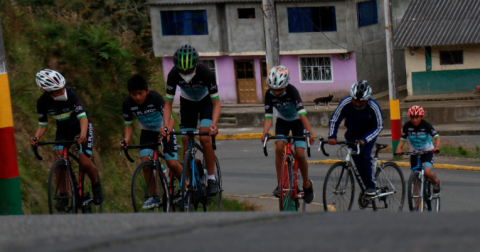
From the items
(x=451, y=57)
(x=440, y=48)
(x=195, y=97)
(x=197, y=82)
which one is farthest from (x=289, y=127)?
(x=451, y=57)

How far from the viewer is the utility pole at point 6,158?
22.5ft

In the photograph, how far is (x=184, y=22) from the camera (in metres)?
38.5

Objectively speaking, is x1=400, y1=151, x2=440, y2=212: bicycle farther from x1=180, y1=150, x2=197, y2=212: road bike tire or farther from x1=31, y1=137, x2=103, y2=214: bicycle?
x1=31, y1=137, x2=103, y2=214: bicycle

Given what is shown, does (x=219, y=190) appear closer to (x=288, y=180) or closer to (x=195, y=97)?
(x=288, y=180)

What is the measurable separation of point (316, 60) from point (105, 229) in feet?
113

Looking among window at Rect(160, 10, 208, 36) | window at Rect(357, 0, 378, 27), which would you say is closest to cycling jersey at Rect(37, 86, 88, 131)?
window at Rect(357, 0, 378, 27)

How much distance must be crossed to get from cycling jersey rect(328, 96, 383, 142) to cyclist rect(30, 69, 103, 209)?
334cm

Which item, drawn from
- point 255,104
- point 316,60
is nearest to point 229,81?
point 255,104

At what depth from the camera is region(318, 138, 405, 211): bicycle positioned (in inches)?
367

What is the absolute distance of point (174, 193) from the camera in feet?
28.4

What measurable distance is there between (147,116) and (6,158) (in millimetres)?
1995

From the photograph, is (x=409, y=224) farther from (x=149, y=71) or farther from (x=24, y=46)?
(x=149, y=71)

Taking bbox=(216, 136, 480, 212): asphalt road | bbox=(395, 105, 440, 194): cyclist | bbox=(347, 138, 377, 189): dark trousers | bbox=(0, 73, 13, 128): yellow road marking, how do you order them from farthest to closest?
bbox=(216, 136, 480, 212): asphalt road, bbox=(395, 105, 440, 194): cyclist, bbox=(347, 138, 377, 189): dark trousers, bbox=(0, 73, 13, 128): yellow road marking

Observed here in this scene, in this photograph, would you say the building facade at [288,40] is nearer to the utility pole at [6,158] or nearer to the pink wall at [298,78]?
the pink wall at [298,78]
